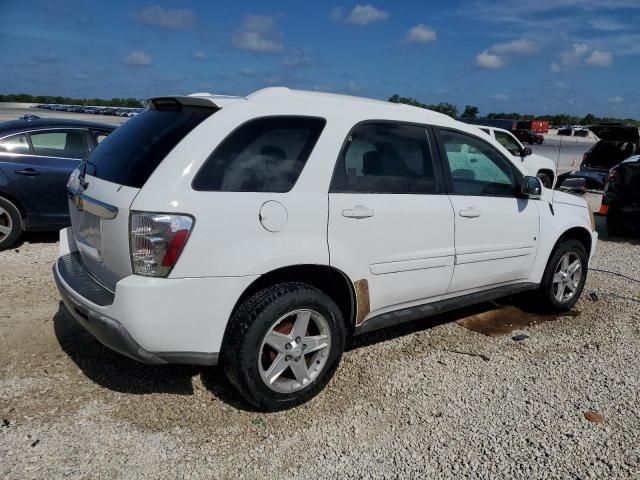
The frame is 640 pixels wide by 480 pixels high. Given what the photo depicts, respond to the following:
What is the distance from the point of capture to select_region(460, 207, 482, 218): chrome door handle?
3.90 m

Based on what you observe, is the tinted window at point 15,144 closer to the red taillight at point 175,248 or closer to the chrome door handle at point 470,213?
the red taillight at point 175,248

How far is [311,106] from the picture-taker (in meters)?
3.29

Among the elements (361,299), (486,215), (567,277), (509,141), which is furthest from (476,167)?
(509,141)

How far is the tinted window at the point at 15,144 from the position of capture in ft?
21.0

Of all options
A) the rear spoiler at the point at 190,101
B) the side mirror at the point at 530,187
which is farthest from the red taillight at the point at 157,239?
the side mirror at the point at 530,187

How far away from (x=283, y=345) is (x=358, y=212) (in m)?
0.92

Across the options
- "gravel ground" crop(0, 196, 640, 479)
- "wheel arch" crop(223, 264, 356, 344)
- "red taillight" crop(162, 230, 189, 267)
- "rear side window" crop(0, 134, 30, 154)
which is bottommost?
"gravel ground" crop(0, 196, 640, 479)

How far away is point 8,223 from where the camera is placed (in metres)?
6.40

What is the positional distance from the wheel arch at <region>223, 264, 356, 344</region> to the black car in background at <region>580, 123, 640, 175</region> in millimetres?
11341

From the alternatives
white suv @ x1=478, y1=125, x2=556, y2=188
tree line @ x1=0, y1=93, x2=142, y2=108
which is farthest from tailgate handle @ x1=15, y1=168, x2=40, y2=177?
tree line @ x1=0, y1=93, x2=142, y2=108

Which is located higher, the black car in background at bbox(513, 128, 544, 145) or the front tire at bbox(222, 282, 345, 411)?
the black car in background at bbox(513, 128, 544, 145)

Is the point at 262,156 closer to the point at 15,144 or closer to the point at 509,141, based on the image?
the point at 15,144

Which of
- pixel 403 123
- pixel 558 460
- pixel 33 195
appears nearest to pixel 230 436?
pixel 558 460

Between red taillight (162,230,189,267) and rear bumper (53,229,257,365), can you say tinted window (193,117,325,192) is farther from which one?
rear bumper (53,229,257,365)
